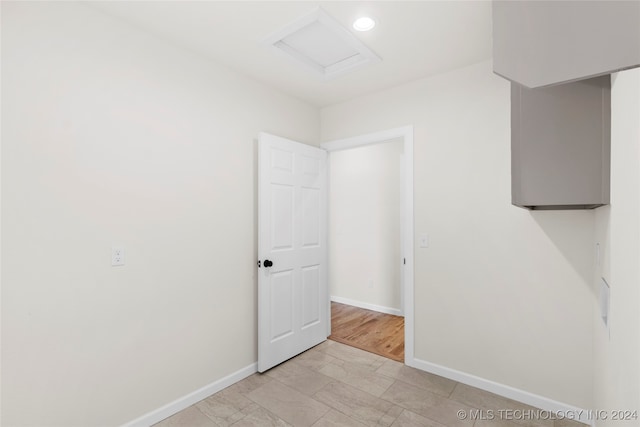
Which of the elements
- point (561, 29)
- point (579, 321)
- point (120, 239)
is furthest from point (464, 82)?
point (120, 239)

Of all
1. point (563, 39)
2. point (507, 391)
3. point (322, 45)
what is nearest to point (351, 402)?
point (507, 391)

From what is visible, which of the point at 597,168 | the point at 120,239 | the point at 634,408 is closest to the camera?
the point at 634,408

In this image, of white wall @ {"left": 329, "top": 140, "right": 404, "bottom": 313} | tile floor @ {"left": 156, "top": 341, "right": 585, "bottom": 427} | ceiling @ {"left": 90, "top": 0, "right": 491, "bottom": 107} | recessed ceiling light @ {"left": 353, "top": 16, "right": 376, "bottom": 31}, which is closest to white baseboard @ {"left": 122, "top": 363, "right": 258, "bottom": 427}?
tile floor @ {"left": 156, "top": 341, "right": 585, "bottom": 427}

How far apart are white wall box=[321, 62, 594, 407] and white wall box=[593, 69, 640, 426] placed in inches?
41.3

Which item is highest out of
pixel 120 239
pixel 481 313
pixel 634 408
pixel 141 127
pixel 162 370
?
pixel 141 127

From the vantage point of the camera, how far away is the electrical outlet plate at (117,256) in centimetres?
189

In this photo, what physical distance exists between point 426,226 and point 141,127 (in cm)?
228

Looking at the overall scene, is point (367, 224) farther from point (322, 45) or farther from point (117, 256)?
point (117, 256)

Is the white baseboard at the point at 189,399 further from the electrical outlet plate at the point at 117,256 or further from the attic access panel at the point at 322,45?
the attic access panel at the point at 322,45

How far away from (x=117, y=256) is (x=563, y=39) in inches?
87.1

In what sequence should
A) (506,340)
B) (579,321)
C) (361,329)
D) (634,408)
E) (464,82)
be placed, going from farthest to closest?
(361,329) → (464,82) → (506,340) → (579,321) → (634,408)

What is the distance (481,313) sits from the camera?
2.44 metres

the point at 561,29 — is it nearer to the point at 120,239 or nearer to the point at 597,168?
the point at 597,168

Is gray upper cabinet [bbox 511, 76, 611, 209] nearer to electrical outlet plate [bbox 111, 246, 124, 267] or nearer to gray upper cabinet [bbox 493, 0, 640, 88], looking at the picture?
gray upper cabinet [bbox 493, 0, 640, 88]
